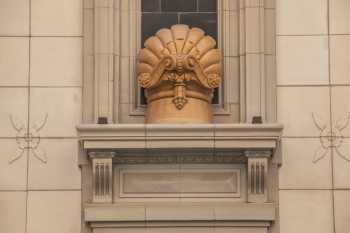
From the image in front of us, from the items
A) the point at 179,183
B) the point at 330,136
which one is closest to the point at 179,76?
the point at 179,183

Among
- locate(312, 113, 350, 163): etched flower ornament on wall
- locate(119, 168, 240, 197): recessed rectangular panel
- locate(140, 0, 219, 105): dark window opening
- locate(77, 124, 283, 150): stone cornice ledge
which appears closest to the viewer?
locate(77, 124, 283, 150): stone cornice ledge

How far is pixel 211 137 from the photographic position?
46.6 feet

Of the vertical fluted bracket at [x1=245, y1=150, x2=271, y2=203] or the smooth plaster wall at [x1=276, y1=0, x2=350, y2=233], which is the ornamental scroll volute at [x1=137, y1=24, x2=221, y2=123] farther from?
the smooth plaster wall at [x1=276, y1=0, x2=350, y2=233]

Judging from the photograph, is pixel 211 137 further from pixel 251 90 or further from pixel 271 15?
pixel 271 15

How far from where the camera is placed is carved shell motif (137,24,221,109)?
569 inches

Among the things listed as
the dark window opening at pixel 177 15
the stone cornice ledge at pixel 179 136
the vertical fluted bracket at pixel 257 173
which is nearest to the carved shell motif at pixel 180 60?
the dark window opening at pixel 177 15

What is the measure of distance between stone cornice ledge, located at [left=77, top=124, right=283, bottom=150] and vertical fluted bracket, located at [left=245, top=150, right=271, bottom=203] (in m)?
0.12

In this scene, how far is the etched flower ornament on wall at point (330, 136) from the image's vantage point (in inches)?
571

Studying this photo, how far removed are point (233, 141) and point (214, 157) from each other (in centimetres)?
35

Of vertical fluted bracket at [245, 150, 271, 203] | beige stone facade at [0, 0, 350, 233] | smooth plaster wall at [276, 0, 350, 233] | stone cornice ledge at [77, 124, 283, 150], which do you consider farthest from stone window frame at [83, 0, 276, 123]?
vertical fluted bracket at [245, 150, 271, 203]

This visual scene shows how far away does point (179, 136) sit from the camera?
14227 mm

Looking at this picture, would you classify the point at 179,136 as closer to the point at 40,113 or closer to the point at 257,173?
the point at 257,173

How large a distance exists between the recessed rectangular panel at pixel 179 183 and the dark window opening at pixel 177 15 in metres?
1.69

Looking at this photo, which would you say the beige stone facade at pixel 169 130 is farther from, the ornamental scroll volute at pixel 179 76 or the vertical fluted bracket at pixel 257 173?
the ornamental scroll volute at pixel 179 76
